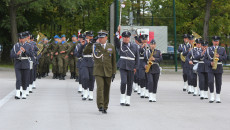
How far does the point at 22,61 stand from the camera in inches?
596

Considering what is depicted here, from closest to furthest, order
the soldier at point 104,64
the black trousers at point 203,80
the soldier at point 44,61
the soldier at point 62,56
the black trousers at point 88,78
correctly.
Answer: the soldier at point 104,64 → the black trousers at point 88,78 → the black trousers at point 203,80 → the soldier at point 62,56 → the soldier at point 44,61

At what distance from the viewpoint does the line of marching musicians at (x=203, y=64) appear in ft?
48.5

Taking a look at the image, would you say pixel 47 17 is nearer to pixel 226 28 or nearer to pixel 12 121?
pixel 226 28

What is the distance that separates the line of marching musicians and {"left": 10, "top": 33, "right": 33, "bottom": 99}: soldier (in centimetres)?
486

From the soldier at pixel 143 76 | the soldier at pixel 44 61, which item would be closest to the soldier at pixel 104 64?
the soldier at pixel 143 76

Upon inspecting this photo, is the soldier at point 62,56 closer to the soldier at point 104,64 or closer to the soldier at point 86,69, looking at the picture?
the soldier at point 86,69

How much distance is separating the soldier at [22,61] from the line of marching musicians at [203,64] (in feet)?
16.0

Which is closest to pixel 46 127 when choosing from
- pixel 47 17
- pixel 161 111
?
pixel 161 111

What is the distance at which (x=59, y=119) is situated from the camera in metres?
10.8

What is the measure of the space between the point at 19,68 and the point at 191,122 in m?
6.17

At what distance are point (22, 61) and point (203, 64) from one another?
5142 mm

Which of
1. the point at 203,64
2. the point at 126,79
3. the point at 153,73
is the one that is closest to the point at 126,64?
the point at 126,79

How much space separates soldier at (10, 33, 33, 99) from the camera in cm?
1496

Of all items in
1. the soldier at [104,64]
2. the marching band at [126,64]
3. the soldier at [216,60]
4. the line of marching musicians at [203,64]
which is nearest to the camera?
the soldier at [104,64]
